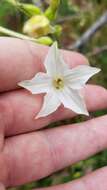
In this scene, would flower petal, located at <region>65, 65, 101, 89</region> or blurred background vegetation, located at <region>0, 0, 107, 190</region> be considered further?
blurred background vegetation, located at <region>0, 0, 107, 190</region>

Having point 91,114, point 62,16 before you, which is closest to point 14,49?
point 91,114

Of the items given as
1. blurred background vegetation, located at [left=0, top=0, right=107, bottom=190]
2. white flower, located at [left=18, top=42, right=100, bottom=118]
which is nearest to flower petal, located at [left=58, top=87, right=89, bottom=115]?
white flower, located at [left=18, top=42, right=100, bottom=118]

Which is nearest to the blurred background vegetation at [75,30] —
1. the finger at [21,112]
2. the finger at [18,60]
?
the finger at [18,60]

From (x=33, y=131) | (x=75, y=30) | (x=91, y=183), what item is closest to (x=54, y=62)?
(x=33, y=131)

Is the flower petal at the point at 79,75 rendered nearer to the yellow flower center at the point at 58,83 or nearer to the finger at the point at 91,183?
the yellow flower center at the point at 58,83

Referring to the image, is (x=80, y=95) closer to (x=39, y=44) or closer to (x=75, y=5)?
(x=39, y=44)

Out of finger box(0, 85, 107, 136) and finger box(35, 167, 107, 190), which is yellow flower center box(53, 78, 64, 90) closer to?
finger box(0, 85, 107, 136)

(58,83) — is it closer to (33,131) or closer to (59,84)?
(59,84)
